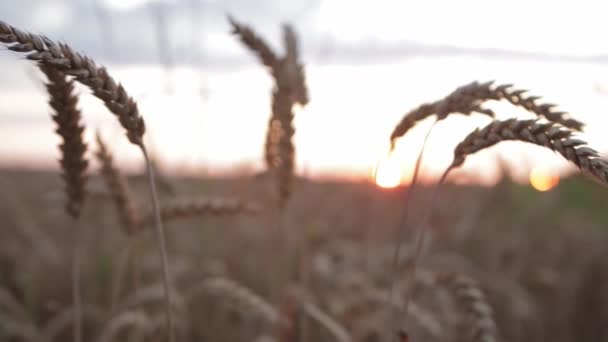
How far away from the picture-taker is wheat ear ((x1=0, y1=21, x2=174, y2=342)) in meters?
1.16

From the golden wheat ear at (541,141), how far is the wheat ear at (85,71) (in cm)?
68

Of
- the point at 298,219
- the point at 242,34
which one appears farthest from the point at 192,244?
the point at 242,34

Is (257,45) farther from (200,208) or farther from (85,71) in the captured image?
(85,71)

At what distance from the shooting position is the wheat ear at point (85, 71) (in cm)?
116

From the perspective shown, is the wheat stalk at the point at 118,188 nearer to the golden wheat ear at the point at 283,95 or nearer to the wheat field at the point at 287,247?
the wheat field at the point at 287,247

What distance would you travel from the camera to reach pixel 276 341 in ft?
8.46

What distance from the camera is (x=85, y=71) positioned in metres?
1.31

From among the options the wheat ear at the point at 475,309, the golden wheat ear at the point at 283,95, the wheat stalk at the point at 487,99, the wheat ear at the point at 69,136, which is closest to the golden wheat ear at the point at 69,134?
the wheat ear at the point at 69,136

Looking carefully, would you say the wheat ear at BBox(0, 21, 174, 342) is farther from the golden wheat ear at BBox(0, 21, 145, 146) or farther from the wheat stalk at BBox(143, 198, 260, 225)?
the wheat stalk at BBox(143, 198, 260, 225)

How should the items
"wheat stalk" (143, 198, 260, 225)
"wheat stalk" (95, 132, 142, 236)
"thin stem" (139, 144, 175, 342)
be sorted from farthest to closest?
"wheat stalk" (143, 198, 260, 225)
"wheat stalk" (95, 132, 142, 236)
"thin stem" (139, 144, 175, 342)

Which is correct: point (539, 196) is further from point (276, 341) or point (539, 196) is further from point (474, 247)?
point (276, 341)

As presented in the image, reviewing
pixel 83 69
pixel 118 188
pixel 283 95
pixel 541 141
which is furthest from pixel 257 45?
pixel 541 141

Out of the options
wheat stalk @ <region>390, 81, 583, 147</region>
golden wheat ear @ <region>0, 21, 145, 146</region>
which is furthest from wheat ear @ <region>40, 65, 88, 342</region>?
wheat stalk @ <region>390, 81, 583, 147</region>

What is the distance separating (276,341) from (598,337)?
7.75 ft
